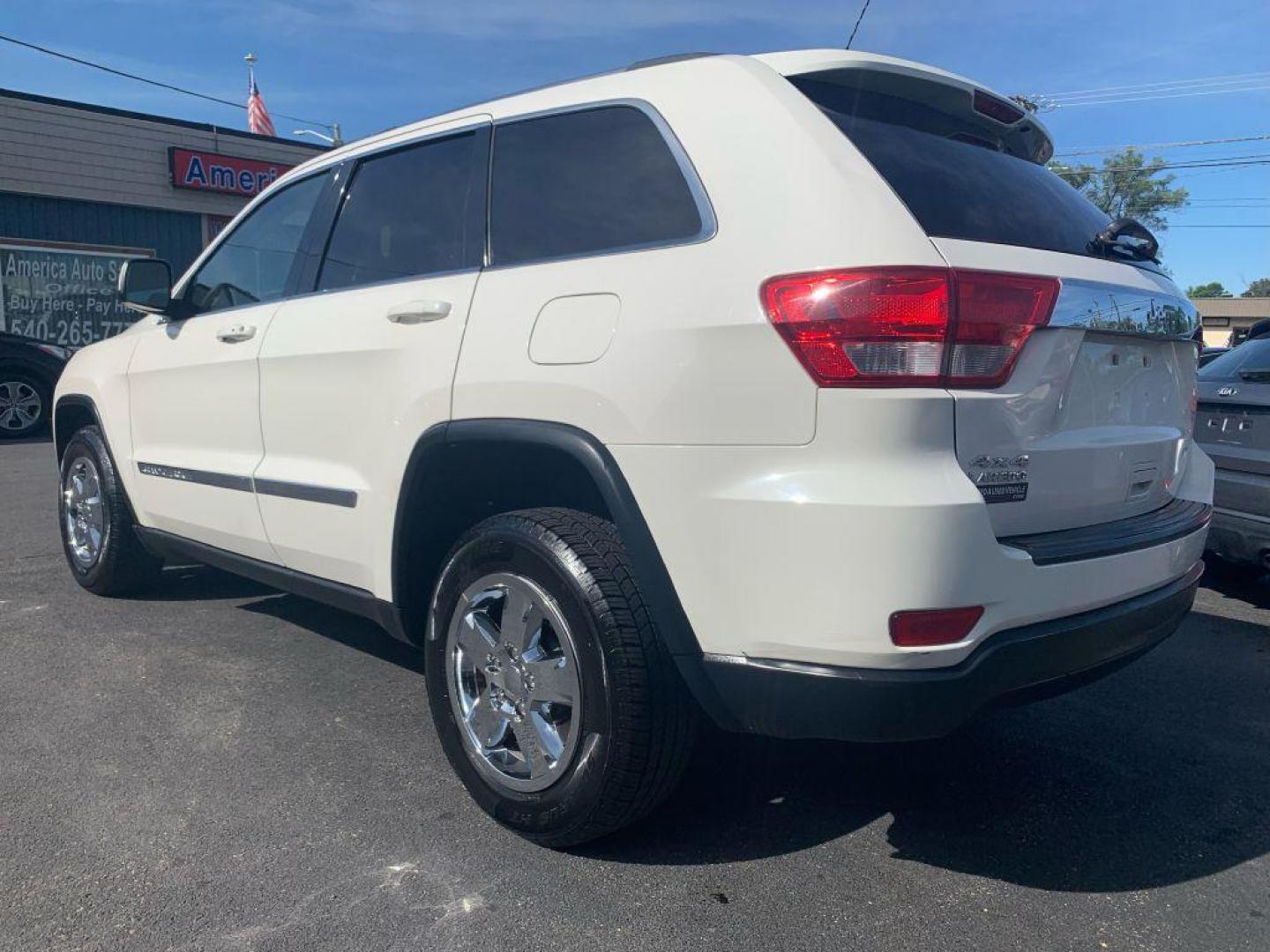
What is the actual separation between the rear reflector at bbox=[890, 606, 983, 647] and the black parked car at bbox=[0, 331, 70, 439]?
12.3 metres

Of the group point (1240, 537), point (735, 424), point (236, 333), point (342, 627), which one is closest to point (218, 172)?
point (342, 627)

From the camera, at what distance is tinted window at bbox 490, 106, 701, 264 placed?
2.59 metres

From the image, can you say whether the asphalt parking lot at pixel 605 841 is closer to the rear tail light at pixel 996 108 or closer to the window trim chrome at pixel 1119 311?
the window trim chrome at pixel 1119 311

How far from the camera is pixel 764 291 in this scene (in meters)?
2.26

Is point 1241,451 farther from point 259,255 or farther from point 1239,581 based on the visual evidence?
point 259,255

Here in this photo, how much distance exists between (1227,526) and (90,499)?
537 centimetres

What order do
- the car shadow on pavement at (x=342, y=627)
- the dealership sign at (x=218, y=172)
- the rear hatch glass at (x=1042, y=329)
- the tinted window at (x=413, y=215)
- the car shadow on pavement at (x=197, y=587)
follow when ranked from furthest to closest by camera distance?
1. the dealership sign at (x=218, y=172)
2. the car shadow on pavement at (x=197, y=587)
3. the car shadow on pavement at (x=342, y=627)
4. the tinted window at (x=413, y=215)
5. the rear hatch glass at (x=1042, y=329)

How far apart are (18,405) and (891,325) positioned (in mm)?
12486

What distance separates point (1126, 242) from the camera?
2918 millimetres

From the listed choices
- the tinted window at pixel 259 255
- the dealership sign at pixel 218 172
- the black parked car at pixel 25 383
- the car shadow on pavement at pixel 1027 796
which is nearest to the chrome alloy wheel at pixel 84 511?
the tinted window at pixel 259 255

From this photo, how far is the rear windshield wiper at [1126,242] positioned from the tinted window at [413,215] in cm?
170

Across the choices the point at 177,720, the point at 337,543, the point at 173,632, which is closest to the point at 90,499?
the point at 173,632

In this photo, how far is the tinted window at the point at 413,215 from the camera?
3.17 metres

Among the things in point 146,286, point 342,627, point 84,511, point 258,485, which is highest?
point 146,286
